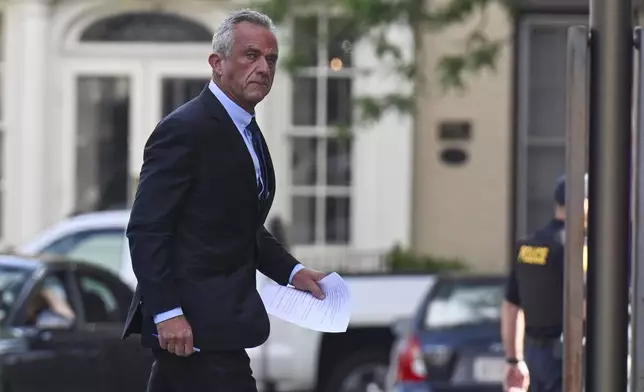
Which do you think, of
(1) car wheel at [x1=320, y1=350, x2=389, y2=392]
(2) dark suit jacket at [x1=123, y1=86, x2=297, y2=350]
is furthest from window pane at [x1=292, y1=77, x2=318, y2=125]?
(2) dark suit jacket at [x1=123, y1=86, x2=297, y2=350]

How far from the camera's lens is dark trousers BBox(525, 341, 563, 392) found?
664 centimetres

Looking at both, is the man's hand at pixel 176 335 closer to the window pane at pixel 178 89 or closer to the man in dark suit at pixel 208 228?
the man in dark suit at pixel 208 228

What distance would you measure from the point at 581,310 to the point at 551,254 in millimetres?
2971

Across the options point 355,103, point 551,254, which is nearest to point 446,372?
point 551,254

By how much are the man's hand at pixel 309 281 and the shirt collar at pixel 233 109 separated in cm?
55

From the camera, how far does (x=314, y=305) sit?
445 centimetres

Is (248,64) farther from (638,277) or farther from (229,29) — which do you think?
(638,277)

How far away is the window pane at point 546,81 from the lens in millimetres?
16547

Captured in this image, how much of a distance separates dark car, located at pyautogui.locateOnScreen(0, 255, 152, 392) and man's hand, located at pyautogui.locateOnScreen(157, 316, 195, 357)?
487 centimetres

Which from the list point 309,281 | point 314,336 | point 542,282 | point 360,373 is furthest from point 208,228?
point 360,373

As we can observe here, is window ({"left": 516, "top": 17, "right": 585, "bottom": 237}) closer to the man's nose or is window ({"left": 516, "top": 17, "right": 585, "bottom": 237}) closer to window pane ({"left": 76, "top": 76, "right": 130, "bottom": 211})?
window pane ({"left": 76, "top": 76, "right": 130, "bottom": 211})

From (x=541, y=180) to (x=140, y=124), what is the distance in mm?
4789

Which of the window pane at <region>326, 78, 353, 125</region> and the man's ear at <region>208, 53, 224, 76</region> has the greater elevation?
the window pane at <region>326, 78, 353, 125</region>

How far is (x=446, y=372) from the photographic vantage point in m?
9.66
